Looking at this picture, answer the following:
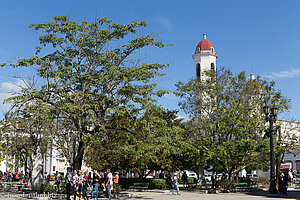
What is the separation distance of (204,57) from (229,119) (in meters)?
31.1

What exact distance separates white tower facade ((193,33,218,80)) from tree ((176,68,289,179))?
85.7ft

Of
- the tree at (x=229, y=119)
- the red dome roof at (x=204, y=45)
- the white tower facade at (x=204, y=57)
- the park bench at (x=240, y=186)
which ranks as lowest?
the park bench at (x=240, y=186)

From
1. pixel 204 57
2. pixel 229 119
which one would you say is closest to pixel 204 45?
pixel 204 57

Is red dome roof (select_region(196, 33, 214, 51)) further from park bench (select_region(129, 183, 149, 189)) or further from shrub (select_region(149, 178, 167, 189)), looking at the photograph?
park bench (select_region(129, 183, 149, 189))

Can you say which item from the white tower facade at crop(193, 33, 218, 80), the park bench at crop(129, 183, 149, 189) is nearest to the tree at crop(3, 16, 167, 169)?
the park bench at crop(129, 183, 149, 189)

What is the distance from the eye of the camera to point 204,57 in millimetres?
55969

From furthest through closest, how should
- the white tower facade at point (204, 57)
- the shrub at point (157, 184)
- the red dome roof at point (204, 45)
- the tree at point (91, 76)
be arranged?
1. the red dome roof at point (204, 45)
2. the white tower facade at point (204, 57)
3. the shrub at point (157, 184)
4. the tree at point (91, 76)

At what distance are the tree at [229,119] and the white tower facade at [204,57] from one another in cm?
2612

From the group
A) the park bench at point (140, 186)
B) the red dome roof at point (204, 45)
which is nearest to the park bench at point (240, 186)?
the park bench at point (140, 186)

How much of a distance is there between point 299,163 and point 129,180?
3100 cm

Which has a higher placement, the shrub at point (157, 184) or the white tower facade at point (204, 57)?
the white tower facade at point (204, 57)

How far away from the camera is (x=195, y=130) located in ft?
92.9

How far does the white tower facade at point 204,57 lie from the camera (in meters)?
55.7

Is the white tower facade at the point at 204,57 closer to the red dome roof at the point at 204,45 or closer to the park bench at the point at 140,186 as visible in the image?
the red dome roof at the point at 204,45
